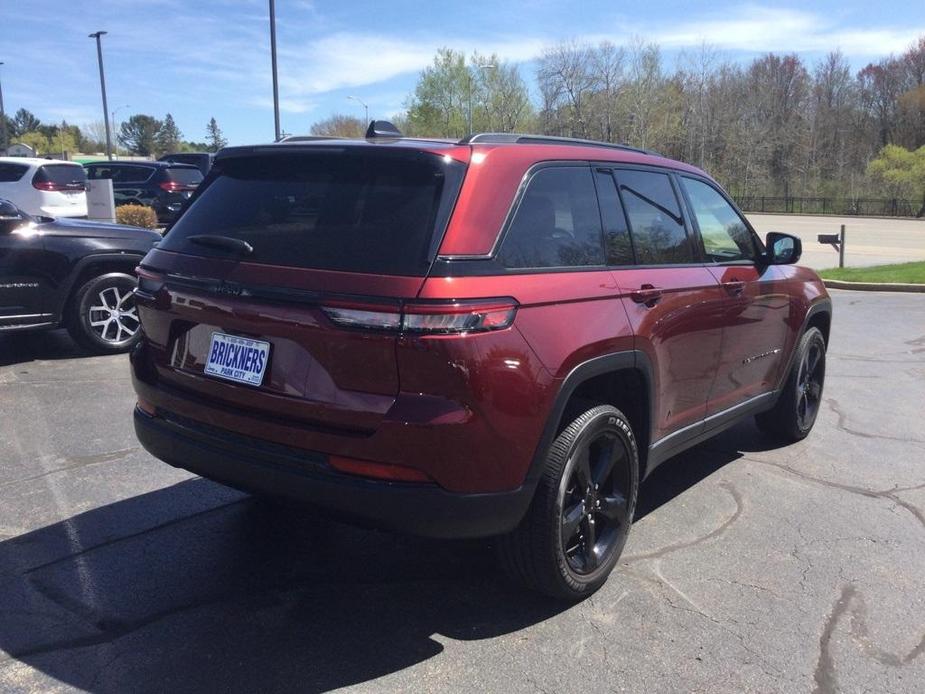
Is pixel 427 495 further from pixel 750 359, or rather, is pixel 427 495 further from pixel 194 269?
pixel 750 359

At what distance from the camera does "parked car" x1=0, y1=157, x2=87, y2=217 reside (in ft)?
53.3

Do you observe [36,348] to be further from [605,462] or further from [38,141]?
[38,141]

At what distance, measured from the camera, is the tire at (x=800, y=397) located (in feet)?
17.4

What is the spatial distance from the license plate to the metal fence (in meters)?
56.9

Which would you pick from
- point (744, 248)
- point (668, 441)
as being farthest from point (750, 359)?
point (668, 441)

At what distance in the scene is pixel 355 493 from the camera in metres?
2.69

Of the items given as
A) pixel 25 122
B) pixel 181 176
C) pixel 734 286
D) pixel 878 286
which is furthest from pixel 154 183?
pixel 25 122

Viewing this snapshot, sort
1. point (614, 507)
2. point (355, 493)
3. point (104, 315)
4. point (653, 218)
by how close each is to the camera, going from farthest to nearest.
Result: point (104, 315) → point (653, 218) → point (614, 507) → point (355, 493)

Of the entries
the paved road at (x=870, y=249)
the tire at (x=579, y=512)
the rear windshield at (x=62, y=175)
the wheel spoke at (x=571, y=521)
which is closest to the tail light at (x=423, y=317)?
the tire at (x=579, y=512)

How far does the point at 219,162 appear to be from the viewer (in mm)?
3545

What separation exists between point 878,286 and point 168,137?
405 feet

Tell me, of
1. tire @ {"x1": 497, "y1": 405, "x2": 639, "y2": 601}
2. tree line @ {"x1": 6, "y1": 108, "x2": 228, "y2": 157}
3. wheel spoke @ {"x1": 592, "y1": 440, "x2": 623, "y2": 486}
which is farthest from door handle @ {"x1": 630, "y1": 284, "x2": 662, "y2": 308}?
tree line @ {"x1": 6, "y1": 108, "x2": 228, "y2": 157}

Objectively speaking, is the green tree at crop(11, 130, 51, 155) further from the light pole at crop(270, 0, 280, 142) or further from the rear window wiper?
the rear window wiper

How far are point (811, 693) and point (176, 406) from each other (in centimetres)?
258
